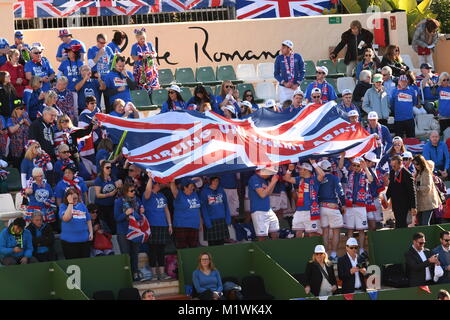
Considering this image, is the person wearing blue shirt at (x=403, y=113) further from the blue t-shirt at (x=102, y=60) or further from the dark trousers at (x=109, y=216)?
the dark trousers at (x=109, y=216)

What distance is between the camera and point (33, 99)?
76.4 ft

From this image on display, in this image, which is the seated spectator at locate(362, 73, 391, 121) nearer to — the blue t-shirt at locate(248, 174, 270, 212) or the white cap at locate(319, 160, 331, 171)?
the white cap at locate(319, 160, 331, 171)

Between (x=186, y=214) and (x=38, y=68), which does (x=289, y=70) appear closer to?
(x=38, y=68)

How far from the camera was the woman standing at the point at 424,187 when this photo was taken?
2262 cm

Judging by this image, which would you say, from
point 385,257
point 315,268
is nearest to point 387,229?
point 385,257

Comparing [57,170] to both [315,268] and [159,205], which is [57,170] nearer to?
[159,205]

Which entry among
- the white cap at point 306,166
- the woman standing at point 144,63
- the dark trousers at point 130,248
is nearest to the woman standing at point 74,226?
the dark trousers at point 130,248

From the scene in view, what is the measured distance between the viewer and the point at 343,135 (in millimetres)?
22781

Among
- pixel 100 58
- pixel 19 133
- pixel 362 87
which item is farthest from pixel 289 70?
pixel 19 133

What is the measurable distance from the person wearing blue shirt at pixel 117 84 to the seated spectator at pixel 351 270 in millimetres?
5581

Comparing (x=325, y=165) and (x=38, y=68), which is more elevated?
(x=38, y=68)

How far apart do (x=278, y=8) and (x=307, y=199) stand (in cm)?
948

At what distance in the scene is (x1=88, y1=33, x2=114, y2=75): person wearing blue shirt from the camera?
25.0m

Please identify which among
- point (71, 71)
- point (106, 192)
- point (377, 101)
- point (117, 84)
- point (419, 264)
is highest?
point (71, 71)
